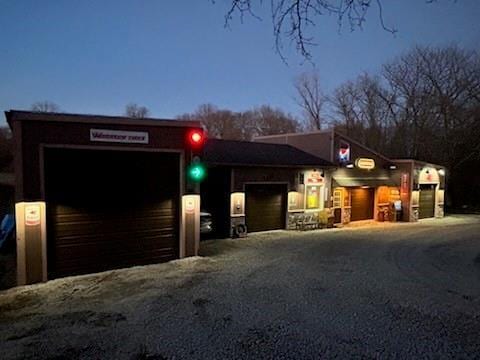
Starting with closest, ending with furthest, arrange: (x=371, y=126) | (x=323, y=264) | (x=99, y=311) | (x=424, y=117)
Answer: (x=99, y=311)
(x=323, y=264)
(x=424, y=117)
(x=371, y=126)

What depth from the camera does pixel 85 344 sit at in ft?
20.4

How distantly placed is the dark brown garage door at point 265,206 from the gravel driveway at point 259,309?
4.54 metres

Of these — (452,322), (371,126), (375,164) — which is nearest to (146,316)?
(452,322)

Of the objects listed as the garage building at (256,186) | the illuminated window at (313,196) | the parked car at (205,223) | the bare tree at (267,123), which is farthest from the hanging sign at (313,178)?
the bare tree at (267,123)

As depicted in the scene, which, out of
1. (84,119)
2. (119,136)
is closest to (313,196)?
(119,136)

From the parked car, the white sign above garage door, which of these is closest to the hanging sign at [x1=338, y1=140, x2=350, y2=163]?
the parked car

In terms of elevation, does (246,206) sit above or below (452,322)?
above

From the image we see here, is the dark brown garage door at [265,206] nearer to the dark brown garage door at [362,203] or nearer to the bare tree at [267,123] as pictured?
the dark brown garage door at [362,203]

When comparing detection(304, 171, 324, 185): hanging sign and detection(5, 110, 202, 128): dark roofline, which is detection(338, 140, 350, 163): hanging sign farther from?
detection(5, 110, 202, 128): dark roofline

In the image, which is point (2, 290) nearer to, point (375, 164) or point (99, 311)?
point (99, 311)

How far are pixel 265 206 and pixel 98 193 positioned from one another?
30.1 feet

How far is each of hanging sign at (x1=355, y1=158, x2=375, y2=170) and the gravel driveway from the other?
8937mm

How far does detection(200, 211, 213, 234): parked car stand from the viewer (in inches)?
643

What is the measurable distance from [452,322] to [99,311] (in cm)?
707
